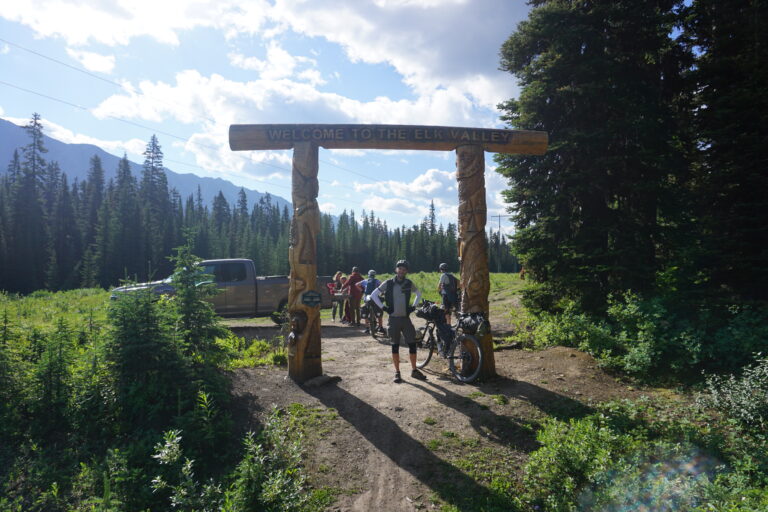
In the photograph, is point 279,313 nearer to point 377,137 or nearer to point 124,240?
point 377,137

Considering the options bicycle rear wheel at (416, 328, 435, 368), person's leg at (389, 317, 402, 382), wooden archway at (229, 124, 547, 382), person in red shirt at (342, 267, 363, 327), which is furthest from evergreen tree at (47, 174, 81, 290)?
person's leg at (389, 317, 402, 382)

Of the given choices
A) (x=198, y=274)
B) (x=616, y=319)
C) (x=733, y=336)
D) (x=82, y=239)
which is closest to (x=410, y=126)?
(x=198, y=274)

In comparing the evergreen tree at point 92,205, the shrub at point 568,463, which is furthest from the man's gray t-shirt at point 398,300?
the evergreen tree at point 92,205

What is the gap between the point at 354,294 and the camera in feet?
45.8

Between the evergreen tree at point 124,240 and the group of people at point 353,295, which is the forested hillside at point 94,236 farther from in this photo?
the group of people at point 353,295

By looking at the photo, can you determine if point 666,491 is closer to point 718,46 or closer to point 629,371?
point 629,371

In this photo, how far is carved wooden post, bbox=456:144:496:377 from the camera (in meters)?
7.11

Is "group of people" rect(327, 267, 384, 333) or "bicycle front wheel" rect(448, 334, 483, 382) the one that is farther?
"group of people" rect(327, 267, 384, 333)

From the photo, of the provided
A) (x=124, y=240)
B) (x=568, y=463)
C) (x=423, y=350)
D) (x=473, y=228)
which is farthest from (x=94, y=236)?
(x=568, y=463)

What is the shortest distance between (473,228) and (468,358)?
2.33 m

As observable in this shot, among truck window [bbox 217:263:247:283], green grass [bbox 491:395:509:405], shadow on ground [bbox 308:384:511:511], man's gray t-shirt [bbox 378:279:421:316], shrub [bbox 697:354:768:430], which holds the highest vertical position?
truck window [bbox 217:263:247:283]

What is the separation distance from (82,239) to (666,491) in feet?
224

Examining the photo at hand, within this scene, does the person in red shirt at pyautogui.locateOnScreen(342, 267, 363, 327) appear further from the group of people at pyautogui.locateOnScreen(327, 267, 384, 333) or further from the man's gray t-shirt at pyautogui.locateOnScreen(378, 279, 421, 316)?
the man's gray t-shirt at pyautogui.locateOnScreen(378, 279, 421, 316)

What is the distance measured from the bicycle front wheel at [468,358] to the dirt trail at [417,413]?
0.61ft
